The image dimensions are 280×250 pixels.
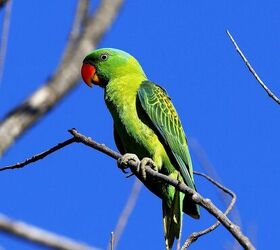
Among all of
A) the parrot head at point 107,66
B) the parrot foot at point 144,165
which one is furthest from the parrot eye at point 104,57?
the parrot foot at point 144,165

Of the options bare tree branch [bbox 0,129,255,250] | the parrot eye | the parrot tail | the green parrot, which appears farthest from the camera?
the parrot eye

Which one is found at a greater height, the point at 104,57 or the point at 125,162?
the point at 104,57

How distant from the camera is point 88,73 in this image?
4.72 m

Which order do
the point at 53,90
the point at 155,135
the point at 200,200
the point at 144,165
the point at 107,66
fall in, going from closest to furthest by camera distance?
the point at 53,90, the point at 200,200, the point at 144,165, the point at 155,135, the point at 107,66

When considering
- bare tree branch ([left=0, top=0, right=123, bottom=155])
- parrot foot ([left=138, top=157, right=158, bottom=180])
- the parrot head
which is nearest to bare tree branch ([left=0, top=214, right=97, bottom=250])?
bare tree branch ([left=0, top=0, right=123, bottom=155])

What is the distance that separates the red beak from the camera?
469cm

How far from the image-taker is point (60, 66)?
1.86 m

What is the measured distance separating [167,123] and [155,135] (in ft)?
0.51

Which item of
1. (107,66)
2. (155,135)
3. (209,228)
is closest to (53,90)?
(209,228)

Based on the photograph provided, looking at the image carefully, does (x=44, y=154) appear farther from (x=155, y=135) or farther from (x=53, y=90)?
(x=155, y=135)

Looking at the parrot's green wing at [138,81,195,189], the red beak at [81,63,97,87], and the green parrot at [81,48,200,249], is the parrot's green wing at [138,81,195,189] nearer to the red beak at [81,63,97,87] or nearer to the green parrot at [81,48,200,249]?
the green parrot at [81,48,200,249]

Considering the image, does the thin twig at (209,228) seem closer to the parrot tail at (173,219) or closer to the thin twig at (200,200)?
the thin twig at (200,200)

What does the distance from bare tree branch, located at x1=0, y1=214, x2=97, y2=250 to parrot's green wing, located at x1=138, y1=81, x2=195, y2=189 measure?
2545 mm

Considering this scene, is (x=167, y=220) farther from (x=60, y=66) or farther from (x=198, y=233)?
(x=60, y=66)
